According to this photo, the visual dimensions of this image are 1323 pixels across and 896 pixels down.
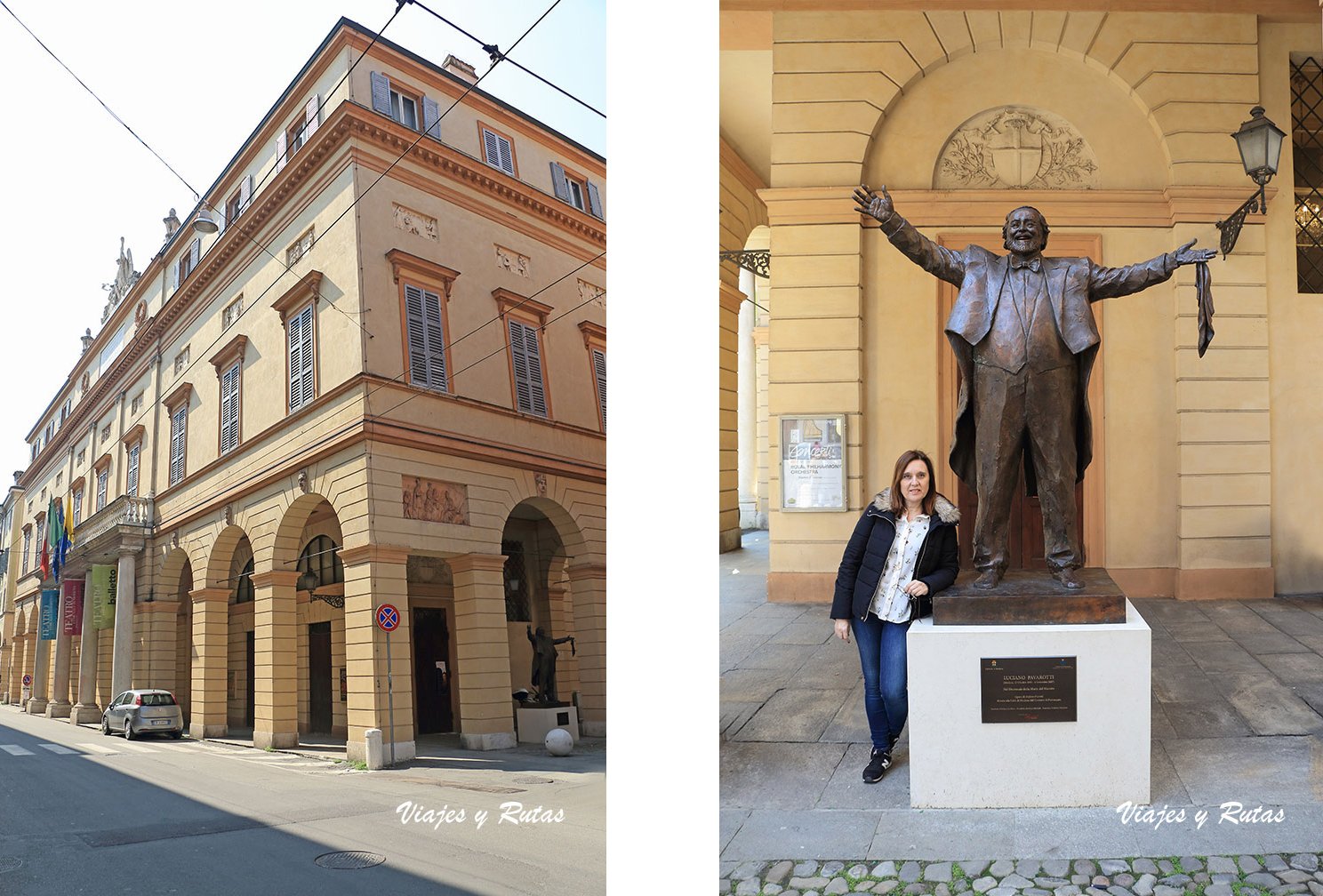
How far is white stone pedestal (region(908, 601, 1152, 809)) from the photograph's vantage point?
376cm

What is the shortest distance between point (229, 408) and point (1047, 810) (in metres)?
3.01

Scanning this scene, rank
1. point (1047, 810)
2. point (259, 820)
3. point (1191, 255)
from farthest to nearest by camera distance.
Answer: point (1191, 255)
point (1047, 810)
point (259, 820)

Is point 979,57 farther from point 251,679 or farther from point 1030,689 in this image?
point 251,679

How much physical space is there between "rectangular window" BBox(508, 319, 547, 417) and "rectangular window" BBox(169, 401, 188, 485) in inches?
25.4

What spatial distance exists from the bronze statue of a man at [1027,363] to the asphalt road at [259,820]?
7.66 ft

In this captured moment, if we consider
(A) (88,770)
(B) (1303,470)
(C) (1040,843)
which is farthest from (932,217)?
(A) (88,770)

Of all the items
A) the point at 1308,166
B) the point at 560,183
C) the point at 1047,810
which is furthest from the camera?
the point at 1308,166

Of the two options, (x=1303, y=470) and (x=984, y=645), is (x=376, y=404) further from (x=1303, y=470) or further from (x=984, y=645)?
(x=1303, y=470)

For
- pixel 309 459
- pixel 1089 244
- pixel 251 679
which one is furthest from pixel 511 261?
pixel 1089 244

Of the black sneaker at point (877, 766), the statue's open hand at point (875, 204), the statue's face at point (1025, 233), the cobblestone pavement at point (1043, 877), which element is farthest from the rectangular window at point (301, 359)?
the statue's face at point (1025, 233)

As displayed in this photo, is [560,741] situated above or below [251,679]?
below

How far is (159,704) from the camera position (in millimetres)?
2021

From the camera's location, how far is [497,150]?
7.69 ft

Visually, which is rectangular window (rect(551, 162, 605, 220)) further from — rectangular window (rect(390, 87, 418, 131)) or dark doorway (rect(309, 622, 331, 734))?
dark doorway (rect(309, 622, 331, 734))
